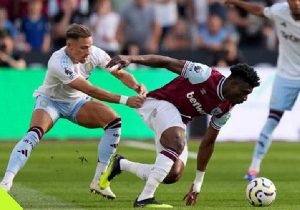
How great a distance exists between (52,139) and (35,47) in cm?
235

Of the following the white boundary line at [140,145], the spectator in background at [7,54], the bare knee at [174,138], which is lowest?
the white boundary line at [140,145]

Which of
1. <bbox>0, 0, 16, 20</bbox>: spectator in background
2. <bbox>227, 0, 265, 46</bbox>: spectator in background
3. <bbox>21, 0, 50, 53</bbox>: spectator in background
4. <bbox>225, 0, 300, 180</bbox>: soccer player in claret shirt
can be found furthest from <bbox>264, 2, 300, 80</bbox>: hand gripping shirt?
<bbox>0, 0, 16, 20</bbox>: spectator in background

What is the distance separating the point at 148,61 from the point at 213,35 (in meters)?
11.4

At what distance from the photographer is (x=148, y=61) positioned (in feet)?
28.8

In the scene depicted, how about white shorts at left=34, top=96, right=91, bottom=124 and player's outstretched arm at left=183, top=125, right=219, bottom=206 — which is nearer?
player's outstretched arm at left=183, top=125, right=219, bottom=206

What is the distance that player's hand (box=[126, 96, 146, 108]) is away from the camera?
904 cm

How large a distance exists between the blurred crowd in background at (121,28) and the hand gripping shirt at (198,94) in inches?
380

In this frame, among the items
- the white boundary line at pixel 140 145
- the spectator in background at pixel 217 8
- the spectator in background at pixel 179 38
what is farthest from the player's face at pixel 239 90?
the spectator in background at pixel 217 8

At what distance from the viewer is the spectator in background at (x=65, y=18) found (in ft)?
64.2

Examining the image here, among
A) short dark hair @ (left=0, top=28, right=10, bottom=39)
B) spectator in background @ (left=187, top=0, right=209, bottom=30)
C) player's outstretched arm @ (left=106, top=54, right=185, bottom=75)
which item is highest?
player's outstretched arm @ (left=106, top=54, right=185, bottom=75)

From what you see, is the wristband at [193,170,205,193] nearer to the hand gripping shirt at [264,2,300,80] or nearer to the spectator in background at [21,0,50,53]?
the hand gripping shirt at [264,2,300,80]

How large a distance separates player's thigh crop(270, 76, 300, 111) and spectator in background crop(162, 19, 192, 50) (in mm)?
8329

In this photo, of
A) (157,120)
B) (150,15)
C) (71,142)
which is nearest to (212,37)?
(150,15)

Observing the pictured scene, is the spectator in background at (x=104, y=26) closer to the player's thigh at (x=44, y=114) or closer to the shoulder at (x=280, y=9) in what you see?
the shoulder at (x=280, y=9)
